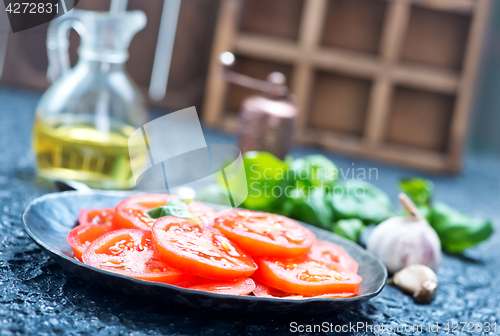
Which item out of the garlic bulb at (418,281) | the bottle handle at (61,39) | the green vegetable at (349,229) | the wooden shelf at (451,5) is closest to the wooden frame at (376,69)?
the wooden shelf at (451,5)

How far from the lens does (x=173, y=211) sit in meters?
0.64

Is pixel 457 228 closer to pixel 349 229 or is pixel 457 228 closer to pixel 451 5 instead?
pixel 349 229

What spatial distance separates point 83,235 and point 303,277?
0.28m

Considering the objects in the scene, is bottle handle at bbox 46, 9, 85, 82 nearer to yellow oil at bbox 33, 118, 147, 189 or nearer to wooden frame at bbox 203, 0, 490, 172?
yellow oil at bbox 33, 118, 147, 189

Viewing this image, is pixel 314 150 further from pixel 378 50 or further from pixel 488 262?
pixel 488 262

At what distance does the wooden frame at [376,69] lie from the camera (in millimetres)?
1780

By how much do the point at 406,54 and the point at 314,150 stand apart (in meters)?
0.49

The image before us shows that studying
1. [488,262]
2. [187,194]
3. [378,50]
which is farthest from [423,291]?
[378,50]

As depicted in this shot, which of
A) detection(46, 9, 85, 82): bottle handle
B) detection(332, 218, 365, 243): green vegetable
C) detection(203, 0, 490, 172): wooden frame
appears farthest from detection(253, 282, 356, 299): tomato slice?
detection(203, 0, 490, 172): wooden frame

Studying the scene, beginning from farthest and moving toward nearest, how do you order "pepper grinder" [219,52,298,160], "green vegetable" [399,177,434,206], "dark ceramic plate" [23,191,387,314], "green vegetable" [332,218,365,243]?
Answer: 1. "pepper grinder" [219,52,298,160]
2. "green vegetable" [399,177,434,206]
3. "green vegetable" [332,218,365,243]
4. "dark ceramic plate" [23,191,387,314]

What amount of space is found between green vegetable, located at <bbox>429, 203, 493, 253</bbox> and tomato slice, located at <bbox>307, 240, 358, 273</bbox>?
0.38 metres

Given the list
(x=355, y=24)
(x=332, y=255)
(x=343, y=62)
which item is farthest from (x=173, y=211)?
(x=355, y=24)

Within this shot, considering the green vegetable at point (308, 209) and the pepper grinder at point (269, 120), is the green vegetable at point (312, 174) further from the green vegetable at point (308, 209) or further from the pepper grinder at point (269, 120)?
the pepper grinder at point (269, 120)

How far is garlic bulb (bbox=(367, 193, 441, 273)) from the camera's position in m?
0.85
